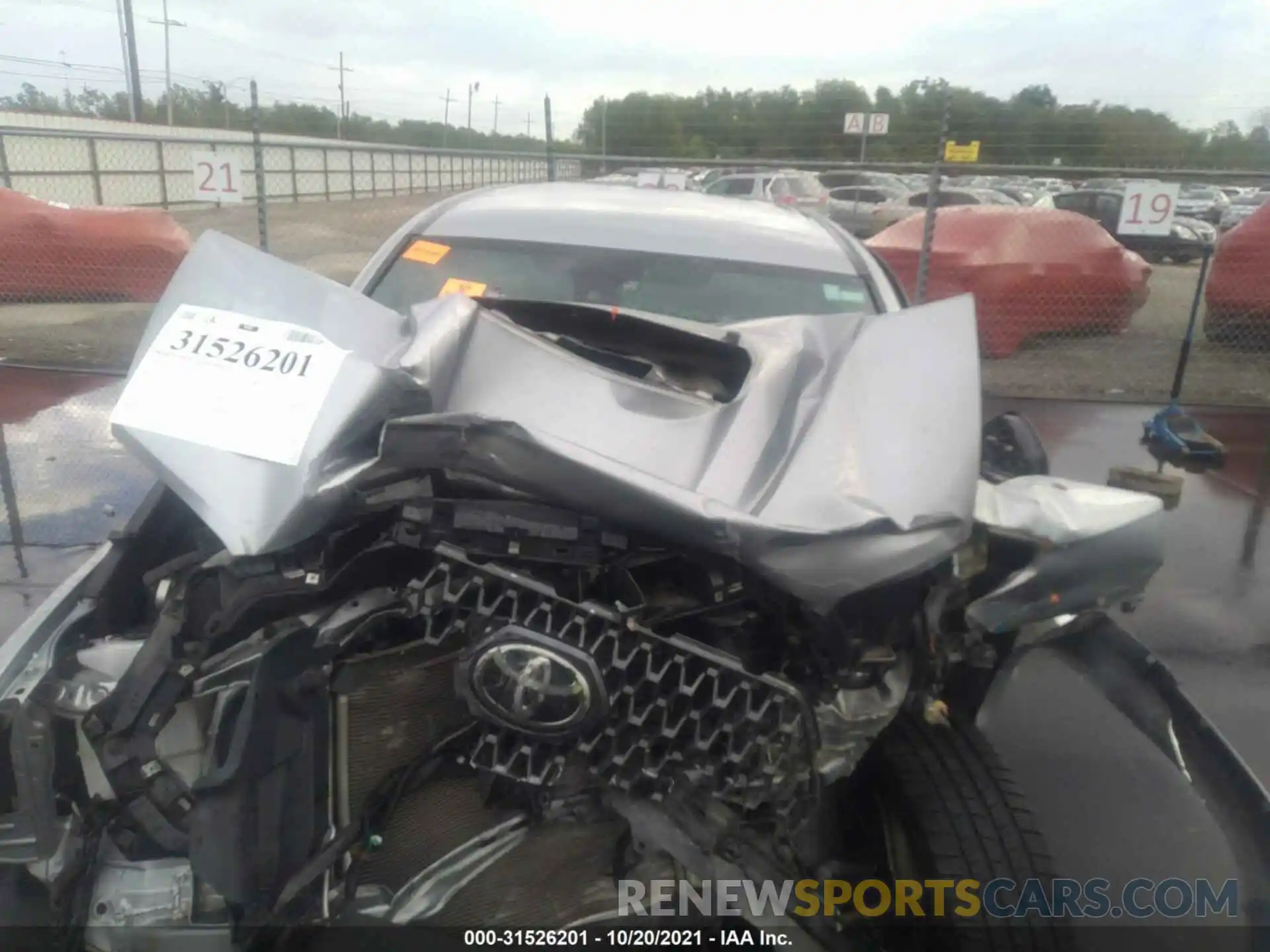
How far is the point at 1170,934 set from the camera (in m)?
2.58

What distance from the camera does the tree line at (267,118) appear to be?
21734 mm

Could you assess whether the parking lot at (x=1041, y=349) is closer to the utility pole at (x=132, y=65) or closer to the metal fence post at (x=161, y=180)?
the metal fence post at (x=161, y=180)

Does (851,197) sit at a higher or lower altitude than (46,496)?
higher

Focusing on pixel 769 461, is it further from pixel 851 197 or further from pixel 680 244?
pixel 851 197

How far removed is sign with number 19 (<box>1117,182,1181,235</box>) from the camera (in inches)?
292

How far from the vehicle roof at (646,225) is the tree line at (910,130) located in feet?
24.9

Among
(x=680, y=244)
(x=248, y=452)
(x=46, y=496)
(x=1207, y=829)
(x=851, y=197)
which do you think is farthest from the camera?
(x=851, y=197)

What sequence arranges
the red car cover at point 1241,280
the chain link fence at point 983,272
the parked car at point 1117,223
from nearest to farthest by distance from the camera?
the chain link fence at point 983,272
the red car cover at point 1241,280
the parked car at point 1117,223

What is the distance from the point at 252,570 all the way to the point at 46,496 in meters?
4.25

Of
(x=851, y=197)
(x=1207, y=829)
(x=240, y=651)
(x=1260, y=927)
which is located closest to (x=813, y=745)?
(x=1260, y=927)

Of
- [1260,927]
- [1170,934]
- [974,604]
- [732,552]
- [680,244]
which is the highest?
[680,244]

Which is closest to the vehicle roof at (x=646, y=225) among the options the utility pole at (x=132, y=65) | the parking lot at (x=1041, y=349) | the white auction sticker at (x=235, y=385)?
the white auction sticker at (x=235, y=385)

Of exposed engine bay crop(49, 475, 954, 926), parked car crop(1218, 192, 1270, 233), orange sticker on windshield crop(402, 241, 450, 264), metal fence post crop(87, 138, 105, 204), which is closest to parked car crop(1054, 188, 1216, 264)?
parked car crop(1218, 192, 1270, 233)

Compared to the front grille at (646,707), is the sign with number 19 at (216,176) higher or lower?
higher
